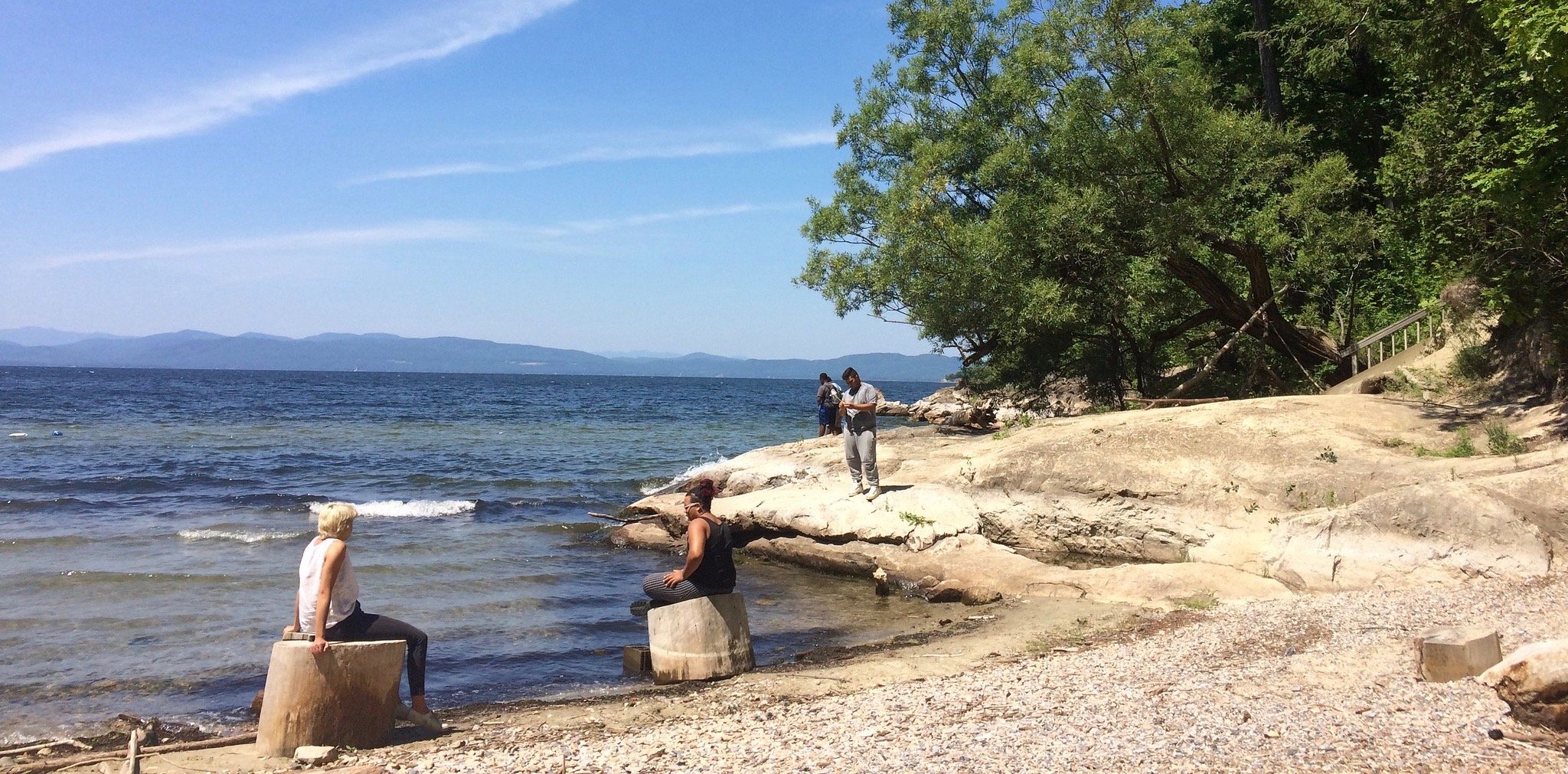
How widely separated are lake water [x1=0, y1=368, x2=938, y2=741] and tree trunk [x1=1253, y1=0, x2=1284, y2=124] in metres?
16.7

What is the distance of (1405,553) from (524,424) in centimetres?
4113

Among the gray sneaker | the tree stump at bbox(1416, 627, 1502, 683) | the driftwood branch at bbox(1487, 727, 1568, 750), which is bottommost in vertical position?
the gray sneaker

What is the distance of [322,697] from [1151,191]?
1675 centimetres

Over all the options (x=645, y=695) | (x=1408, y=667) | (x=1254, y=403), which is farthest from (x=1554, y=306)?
(x=645, y=695)

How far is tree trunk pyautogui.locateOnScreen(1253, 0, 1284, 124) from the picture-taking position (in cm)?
2264

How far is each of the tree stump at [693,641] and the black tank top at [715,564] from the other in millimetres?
131

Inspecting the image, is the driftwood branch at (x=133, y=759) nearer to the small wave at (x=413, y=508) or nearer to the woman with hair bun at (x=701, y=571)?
the woman with hair bun at (x=701, y=571)

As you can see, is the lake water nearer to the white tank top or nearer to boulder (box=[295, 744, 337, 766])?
the white tank top

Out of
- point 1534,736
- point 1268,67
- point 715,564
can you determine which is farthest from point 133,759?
point 1268,67

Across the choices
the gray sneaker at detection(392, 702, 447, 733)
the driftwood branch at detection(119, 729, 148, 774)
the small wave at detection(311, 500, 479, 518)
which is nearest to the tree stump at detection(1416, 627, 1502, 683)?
the gray sneaker at detection(392, 702, 447, 733)

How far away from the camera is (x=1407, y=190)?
557 inches

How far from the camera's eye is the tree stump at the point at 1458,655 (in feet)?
20.0

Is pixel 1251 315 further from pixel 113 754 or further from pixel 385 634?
pixel 113 754

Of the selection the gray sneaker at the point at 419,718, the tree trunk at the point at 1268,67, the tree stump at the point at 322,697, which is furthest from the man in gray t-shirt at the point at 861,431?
the tree trunk at the point at 1268,67
